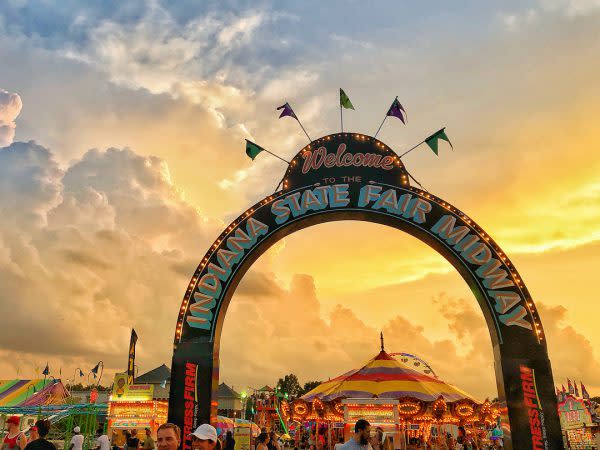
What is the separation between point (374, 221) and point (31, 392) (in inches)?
1049

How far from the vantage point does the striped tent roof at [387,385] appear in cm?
2066

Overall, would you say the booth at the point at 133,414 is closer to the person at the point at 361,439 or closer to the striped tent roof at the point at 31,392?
the striped tent roof at the point at 31,392

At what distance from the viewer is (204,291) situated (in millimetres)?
15266

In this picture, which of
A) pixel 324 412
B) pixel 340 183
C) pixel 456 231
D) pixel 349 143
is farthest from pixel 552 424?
pixel 324 412

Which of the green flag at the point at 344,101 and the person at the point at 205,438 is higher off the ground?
the green flag at the point at 344,101

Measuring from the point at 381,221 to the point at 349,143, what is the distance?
2.83 m

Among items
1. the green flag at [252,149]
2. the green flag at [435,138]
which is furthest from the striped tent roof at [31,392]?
the green flag at [435,138]

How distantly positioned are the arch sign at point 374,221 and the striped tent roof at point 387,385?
792cm

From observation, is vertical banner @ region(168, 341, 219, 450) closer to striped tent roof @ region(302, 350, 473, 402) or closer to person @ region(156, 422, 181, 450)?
striped tent roof @ region(302, 350, 473, 402)

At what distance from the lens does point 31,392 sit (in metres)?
30.7

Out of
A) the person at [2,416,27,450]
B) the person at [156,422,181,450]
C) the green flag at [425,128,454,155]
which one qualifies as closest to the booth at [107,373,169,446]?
the person at [2,416,27,450]

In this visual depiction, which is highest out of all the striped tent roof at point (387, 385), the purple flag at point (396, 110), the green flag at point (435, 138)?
the purple flag at point (396, 110)

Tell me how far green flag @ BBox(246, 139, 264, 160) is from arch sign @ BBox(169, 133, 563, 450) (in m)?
1.63

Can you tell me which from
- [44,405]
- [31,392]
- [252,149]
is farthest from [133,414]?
[31,392]
